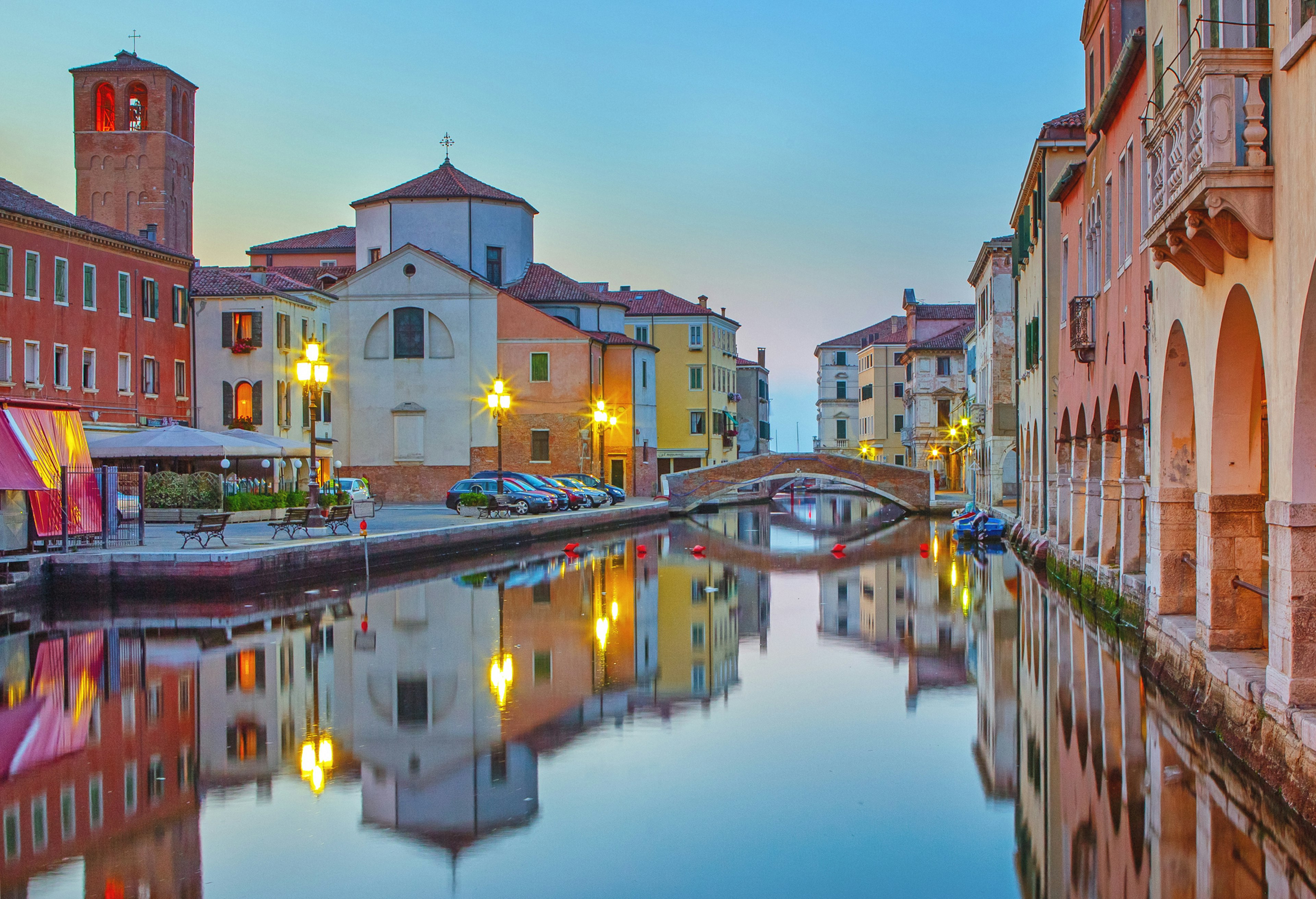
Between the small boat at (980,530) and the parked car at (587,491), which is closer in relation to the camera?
the small boat at (980,530)

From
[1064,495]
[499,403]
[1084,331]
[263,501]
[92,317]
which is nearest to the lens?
[1084,331]

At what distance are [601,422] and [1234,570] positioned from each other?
4873 cm

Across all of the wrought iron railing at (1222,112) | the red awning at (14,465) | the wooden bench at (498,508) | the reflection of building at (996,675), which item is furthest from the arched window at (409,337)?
the wrought iron railing at (1222,112)

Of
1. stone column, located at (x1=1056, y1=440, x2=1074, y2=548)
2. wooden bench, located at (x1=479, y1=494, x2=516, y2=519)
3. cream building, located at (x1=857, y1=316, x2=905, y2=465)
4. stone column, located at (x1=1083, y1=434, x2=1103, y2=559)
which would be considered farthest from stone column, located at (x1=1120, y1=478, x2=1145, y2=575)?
cream building, located at (x1=857, y1=316, x2=905, y2=465)

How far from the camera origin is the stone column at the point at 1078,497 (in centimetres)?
2553

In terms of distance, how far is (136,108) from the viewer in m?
70.5

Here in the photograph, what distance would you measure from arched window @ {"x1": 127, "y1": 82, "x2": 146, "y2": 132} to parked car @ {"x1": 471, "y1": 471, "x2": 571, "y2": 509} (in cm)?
3362

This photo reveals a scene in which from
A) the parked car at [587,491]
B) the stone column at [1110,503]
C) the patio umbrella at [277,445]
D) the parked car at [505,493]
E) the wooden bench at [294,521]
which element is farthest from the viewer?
the parked car at [587,491]

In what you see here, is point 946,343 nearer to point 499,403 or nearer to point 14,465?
point 499,403

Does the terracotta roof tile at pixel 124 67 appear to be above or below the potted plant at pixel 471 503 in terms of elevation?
above

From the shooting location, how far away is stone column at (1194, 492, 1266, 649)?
503 inches

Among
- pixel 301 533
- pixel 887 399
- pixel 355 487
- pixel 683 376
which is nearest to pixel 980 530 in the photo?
pixel 301 533

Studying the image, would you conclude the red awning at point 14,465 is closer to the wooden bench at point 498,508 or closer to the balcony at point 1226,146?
the wooden bench at point 498,508

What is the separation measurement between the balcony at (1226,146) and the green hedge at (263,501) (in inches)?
1121
